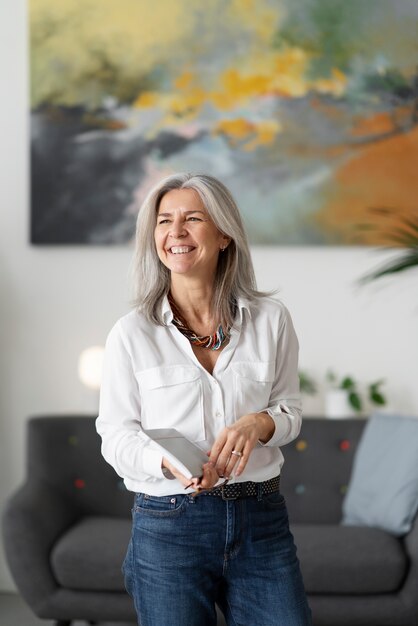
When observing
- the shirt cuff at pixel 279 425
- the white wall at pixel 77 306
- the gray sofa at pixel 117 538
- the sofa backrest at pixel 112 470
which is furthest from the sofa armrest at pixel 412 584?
the shirt cuff at pixel 279 425

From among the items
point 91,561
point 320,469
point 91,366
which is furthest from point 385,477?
point 91,366

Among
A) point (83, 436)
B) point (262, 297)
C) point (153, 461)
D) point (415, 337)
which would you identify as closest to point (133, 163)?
point (83, 436)

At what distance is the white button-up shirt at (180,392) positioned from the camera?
1.84 metres

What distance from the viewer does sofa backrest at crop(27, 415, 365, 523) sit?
12.0 ft

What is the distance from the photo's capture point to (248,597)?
6.02 feet

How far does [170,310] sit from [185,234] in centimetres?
17

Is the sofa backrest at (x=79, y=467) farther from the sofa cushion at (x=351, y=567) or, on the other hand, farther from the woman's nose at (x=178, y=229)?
the woman's nose at (x=178, y=229)

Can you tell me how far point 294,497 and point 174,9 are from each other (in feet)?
7.30

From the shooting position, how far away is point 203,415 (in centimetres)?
184

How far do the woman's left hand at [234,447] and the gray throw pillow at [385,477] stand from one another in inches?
69.3

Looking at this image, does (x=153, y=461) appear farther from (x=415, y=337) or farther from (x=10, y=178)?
(x=10, y=178)

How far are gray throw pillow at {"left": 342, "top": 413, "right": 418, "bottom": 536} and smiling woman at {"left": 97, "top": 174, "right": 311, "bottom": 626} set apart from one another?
157cm

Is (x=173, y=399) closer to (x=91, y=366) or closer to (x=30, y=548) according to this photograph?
(x=30, y=548)

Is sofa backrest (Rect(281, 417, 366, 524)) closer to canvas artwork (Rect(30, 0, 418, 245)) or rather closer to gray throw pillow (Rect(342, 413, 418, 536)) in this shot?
gray throw pillow (Rect(342, 413, 418, 536))
